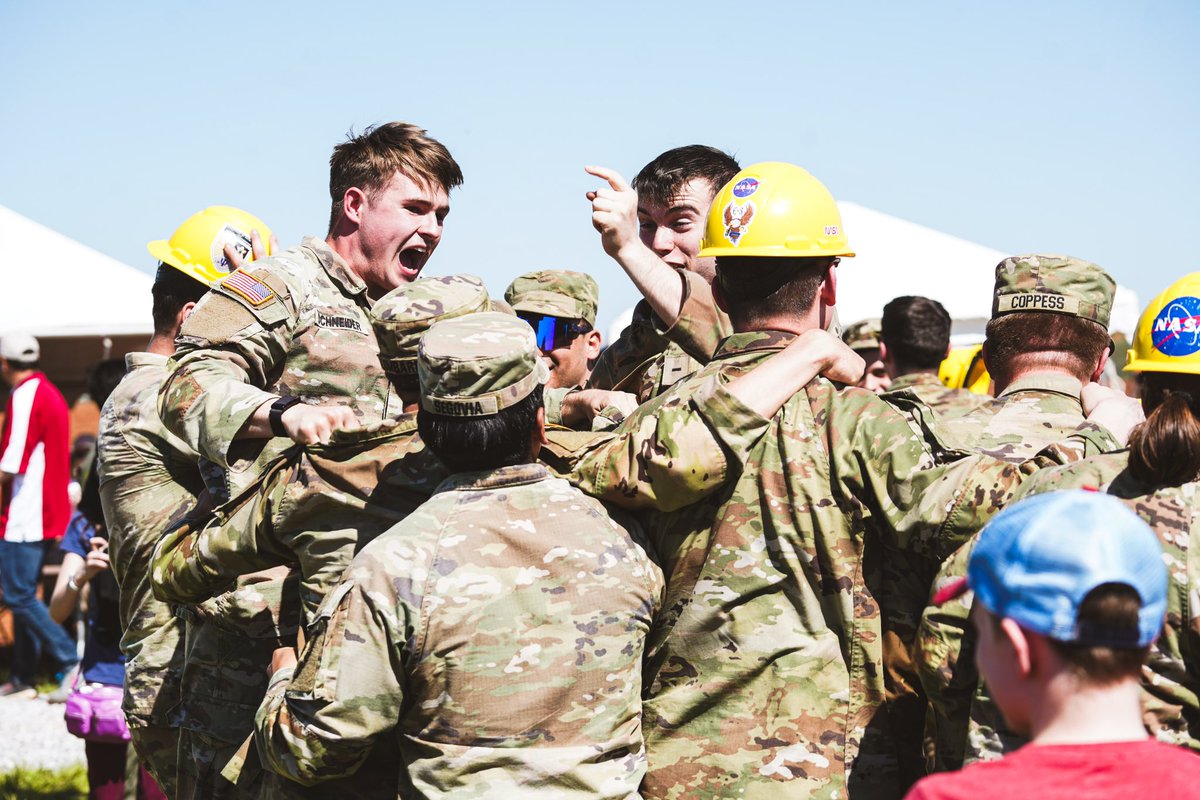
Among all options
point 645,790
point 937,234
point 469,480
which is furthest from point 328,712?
Result: point 937,234

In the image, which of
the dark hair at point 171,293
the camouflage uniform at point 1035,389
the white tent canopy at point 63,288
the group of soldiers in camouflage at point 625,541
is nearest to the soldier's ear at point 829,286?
the group of soldiers in camouflage at point 625,541

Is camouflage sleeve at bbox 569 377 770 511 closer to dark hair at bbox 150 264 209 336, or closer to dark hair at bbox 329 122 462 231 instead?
dark hair at bbox 329 122 462 231

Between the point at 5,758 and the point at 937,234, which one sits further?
the point at 937,234

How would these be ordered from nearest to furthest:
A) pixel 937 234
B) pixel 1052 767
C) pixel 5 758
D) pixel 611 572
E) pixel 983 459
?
pixel 1052 767, pixel 611 572, pixel 983 459, pixel 5 758, pixel 937 234

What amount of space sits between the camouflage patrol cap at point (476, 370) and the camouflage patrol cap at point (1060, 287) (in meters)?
2.05

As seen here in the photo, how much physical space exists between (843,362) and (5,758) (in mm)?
8561

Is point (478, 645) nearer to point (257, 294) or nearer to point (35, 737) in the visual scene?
point (257, 294)

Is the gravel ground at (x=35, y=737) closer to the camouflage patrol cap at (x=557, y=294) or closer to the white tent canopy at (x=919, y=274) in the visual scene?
the camouflage patrol cap at (x=557, y=294)

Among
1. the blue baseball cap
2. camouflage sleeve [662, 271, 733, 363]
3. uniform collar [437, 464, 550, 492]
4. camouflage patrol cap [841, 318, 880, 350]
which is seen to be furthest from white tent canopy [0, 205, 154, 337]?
the blue baseball cap

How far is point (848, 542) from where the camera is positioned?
3.20 m

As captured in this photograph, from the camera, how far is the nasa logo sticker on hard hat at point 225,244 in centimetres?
532

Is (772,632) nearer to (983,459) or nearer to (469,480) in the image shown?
(983,459)

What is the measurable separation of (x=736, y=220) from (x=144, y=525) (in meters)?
2.99

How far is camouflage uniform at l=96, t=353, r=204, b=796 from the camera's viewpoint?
15.9 ft
